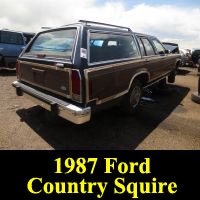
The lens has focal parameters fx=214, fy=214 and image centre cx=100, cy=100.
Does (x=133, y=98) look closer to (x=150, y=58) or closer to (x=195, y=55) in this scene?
(x=150, y=58)

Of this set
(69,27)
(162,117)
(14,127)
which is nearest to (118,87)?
(69,27)

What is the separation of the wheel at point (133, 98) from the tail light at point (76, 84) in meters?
1.56

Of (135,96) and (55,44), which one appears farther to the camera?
(135,96)

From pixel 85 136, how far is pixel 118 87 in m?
1.07

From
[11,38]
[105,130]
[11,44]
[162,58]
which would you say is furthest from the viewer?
[11,38]

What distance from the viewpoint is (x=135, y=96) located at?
4.87 meters

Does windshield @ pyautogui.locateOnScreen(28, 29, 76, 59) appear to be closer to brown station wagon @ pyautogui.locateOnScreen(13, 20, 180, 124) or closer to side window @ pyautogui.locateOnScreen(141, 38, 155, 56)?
brown station wagon @ pyautogui.locateOnScreen(13, 20, 180, 124)

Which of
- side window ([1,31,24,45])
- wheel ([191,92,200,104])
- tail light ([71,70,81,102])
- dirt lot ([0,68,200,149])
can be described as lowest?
dirt lot ([0,68,200,149])

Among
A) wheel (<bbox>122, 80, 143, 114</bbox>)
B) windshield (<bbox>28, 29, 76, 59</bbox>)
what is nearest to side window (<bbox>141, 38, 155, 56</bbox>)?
wheel (<bbox>122, 80, 143, 114</bbox>)

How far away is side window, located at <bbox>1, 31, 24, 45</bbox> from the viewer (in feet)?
31.0

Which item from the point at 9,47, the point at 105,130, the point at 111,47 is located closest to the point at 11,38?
the point at 9,47

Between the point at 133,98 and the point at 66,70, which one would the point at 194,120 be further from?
the point at 66,70

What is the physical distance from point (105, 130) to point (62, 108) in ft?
4.08

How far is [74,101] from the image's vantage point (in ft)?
10.6
